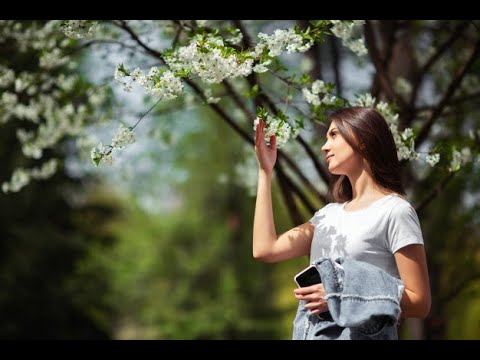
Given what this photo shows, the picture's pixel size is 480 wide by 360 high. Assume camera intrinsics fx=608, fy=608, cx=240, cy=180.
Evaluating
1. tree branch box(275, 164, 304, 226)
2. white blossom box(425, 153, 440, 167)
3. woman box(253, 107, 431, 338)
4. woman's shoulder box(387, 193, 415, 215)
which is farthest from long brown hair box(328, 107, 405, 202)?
tree branch box(275, 164, 304, 226)

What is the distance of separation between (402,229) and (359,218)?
0.50 ft

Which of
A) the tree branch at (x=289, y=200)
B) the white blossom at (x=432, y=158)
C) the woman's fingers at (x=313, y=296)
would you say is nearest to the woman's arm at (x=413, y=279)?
the woman's fingers at (x=313, y=296)

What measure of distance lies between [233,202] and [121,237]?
2.58m

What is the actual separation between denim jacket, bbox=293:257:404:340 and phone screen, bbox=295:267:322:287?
0.07 meters

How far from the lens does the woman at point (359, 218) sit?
1792 millimetres

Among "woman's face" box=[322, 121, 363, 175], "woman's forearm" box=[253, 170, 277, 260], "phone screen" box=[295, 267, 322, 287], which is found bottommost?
"phone screen" box=[295, 267, 322, 287]

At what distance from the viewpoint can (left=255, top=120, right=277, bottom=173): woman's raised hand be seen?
205 cm

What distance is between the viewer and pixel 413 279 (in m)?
1.78

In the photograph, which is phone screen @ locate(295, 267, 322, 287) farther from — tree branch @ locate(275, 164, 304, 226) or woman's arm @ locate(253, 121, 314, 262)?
tree branch @ locate(275, 164, 304, 226)

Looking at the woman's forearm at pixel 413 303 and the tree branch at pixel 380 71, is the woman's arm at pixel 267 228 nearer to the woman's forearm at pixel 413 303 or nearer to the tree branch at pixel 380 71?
the woman's forearm at pixel 413 303

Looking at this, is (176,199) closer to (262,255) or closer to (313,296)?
(262,255)

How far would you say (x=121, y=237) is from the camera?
42.4 ft
